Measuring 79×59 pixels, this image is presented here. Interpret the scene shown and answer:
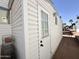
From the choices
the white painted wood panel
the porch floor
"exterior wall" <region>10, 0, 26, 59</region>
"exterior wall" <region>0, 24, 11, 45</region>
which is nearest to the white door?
"exterior wall" <region>10, 0, 26, 59</region>

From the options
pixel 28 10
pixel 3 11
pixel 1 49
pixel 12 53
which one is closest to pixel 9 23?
pixel 3 11

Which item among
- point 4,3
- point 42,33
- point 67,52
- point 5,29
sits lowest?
point 67,52

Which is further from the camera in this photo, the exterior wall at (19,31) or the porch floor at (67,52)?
the porch floor at (67,52)

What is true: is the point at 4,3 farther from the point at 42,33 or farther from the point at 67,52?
the point at 67,52

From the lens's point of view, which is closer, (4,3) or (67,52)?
(4,3)

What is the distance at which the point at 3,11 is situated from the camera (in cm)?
511

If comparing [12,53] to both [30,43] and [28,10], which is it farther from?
[28,10]

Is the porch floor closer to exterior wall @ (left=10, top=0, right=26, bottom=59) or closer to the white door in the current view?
the white door

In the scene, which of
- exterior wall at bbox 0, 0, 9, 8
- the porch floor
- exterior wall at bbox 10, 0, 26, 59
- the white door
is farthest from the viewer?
the porch floor

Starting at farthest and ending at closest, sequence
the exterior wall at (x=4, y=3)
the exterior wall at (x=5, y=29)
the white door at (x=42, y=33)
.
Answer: the exterior wall at (x=4, y=3)
the exterior wall at (x=5, y=29)
the white door at (x=42, y=33)

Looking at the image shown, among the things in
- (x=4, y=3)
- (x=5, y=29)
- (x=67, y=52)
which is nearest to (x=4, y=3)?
(x=4, y=3)

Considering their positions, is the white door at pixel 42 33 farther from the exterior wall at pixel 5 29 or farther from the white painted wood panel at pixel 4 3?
the white painted wood panel at pixel 4 3

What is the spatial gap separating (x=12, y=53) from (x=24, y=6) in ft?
7.06

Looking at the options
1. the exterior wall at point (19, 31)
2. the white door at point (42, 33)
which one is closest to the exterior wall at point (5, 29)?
the exterior wall at point (19, 31)
